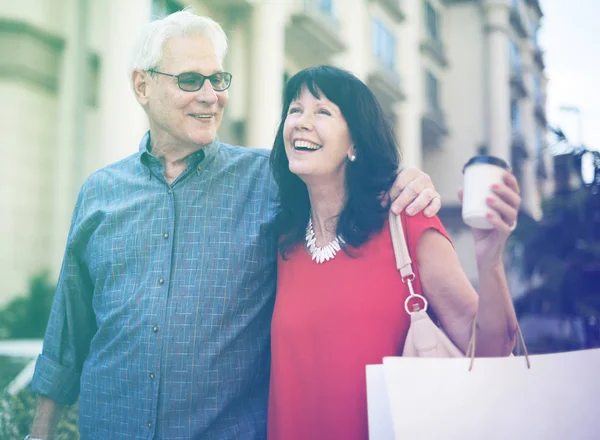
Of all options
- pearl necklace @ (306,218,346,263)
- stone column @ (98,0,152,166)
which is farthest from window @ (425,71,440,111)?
pearl necklace @ (306,218,346,263)

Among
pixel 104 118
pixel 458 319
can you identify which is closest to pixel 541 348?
pixel 104 118

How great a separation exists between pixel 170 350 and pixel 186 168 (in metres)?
0.65

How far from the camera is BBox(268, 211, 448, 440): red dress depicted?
5.77 feet

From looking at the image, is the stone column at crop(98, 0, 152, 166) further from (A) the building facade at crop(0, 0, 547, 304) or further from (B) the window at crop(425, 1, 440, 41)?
(B) the window at crop(425, 1, 440, 41)

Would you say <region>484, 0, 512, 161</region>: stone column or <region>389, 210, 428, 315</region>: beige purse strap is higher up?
<region>484, 0, 512, 161</region>: stone column

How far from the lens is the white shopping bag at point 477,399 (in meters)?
1.39

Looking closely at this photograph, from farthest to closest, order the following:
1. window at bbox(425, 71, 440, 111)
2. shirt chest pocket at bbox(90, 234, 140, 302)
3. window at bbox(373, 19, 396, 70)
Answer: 1. window at bbox(425, 71, 440, 111)
2. window at bbox(373, 19, 396, 70)
3. shirt chest pocket at bbox(90, 234, 140, 302)

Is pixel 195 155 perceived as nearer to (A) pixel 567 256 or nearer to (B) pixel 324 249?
(B) pixel 324 249

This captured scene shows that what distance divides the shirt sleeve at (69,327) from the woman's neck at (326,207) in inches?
34.3

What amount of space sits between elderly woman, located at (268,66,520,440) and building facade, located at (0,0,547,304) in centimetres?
31

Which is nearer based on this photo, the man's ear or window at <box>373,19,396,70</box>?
the man's ear

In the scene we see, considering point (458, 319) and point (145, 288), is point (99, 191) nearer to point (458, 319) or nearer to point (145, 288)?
point (145, 288)

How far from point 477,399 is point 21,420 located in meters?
2.90

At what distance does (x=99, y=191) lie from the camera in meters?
2.32
